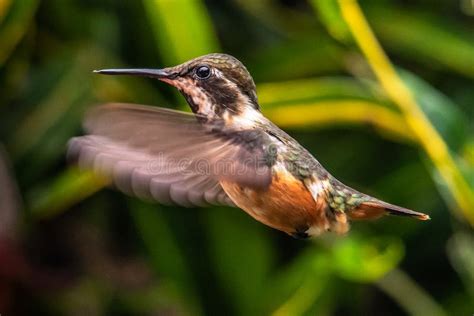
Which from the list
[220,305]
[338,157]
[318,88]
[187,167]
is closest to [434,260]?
[338,157]

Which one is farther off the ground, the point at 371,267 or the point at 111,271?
the point at 371,267

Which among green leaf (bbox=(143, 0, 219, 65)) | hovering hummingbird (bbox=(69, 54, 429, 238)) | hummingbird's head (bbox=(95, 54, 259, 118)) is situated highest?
hummingbird's head (bbox=(95, 54, 259, 118))

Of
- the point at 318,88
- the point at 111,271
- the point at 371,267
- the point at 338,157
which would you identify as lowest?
the point at 111,271

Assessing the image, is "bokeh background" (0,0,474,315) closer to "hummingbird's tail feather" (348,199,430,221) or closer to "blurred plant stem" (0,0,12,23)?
"blurred plant stem" (0,0,12,23)

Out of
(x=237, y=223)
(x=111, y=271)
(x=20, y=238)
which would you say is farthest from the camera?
(x=111, y=271)

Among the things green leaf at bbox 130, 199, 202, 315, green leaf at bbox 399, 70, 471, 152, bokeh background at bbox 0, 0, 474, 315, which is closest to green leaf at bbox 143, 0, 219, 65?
bokeh background at bbox 0, 0, 474, 315

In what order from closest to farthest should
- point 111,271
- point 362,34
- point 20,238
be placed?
point 362,34 → point 20,238 → point 111,271

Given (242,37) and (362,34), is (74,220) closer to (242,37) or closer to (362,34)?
(242,37)

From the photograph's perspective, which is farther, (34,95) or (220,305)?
(34,95)

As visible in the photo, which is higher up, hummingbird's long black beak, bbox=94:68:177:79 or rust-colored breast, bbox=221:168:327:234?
hummingbird's long black beak, bbox=94:68:177:79
